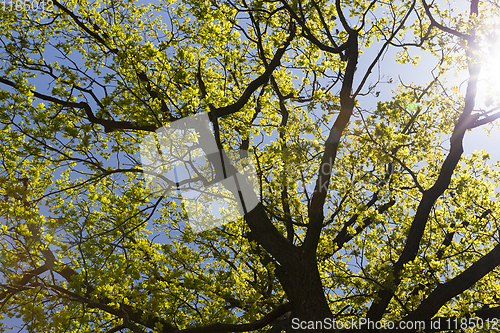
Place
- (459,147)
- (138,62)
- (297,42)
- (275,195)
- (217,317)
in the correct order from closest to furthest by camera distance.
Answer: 1. (138,62)
2. (459,147)
3. (217,317)
4. (275,195)
5. (297,42)

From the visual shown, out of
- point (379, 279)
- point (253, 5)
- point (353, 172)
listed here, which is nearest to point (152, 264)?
point (379, 279)

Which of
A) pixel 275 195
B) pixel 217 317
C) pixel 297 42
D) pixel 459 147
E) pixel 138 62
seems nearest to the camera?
pixel 138 62

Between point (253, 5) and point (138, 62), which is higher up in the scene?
point (253, 5)

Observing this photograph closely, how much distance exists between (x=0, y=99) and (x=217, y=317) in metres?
6.32

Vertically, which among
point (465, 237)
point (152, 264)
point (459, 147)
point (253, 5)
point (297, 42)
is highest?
A: point (297, 42)

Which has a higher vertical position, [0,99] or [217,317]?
[0,99]

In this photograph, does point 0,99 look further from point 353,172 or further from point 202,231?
point 353,172

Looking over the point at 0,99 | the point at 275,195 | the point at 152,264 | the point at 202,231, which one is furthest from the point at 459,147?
the point at 0,99

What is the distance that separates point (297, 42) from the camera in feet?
27.9

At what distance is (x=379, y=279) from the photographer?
18.5 ft

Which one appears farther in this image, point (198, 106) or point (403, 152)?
point (403, 152)

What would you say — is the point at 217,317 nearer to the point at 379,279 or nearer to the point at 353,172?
the point at 379,279

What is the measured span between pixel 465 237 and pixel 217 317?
678 cm

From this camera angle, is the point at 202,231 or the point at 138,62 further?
the point at 202,231
